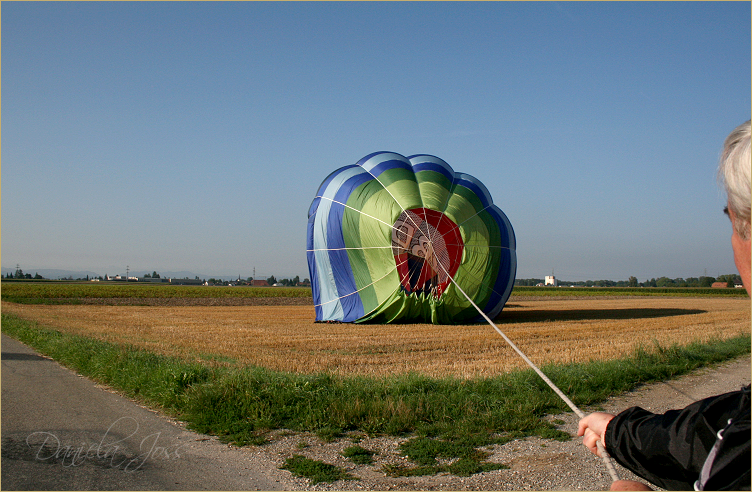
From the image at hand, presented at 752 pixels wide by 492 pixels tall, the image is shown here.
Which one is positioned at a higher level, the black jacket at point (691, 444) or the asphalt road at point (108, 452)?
the black jacket at point (691, 444)

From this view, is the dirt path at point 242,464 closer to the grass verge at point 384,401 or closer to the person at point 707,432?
the grass verge at point 384,401

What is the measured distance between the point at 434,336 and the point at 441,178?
5012 millimetres

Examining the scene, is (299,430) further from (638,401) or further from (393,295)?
(393,295)

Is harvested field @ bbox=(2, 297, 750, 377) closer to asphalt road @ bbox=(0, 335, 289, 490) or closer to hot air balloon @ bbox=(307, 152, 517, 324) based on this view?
hot air balloon @ bbox=(307, 152, 517, 324)

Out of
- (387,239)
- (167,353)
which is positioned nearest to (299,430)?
(167,353)

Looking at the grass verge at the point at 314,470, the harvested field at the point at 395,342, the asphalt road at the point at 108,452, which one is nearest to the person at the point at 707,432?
the grass verge at the point at 314,470

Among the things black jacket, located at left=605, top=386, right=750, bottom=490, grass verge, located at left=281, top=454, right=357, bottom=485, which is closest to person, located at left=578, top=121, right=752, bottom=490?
black jacket, located at left=605, top=386, right=750, bottom=490

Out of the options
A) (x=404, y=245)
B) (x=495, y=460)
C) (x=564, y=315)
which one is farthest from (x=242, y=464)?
(x=564, y=315)

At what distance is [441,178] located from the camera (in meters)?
15.8

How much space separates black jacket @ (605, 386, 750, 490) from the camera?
1.19 m

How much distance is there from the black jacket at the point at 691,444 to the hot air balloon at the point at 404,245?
1265cm

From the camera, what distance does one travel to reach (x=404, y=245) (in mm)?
14844

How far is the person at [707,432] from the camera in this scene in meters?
1.19

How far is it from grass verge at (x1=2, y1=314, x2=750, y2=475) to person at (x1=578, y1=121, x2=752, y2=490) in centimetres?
262
